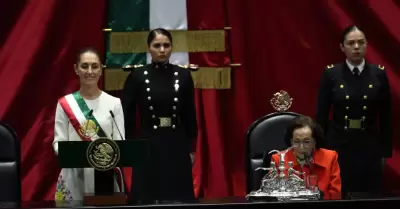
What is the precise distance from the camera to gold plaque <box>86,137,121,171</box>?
2.77 m

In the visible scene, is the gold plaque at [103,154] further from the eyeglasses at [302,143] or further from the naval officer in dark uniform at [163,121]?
the naval officer in dark uniform at [163,121]

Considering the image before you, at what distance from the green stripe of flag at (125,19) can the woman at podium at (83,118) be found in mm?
1213

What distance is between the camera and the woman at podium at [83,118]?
3.67 metres

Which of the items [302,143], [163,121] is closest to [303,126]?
[302,143]

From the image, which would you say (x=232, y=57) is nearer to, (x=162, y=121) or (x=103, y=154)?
(x=162, y=121)

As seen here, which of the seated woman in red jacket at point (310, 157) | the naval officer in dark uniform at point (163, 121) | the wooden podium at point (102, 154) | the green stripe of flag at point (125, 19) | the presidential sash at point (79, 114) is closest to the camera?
the wooden podium at point (102, 154)

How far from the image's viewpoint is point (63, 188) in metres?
3.68

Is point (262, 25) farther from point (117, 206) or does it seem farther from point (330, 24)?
point (117, 206)

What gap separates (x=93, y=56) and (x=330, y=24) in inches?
77.3

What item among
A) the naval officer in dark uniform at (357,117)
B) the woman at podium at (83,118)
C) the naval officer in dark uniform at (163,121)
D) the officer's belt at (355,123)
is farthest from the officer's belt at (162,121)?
the officer's belt at (355,123)

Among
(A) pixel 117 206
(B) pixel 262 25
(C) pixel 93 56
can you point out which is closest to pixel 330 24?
(B) pixel 262 25

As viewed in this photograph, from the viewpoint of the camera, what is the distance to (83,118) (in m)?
3.72

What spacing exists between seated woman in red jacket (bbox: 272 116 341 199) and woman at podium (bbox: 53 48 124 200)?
887 mm

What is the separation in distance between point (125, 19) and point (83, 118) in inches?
59.7
